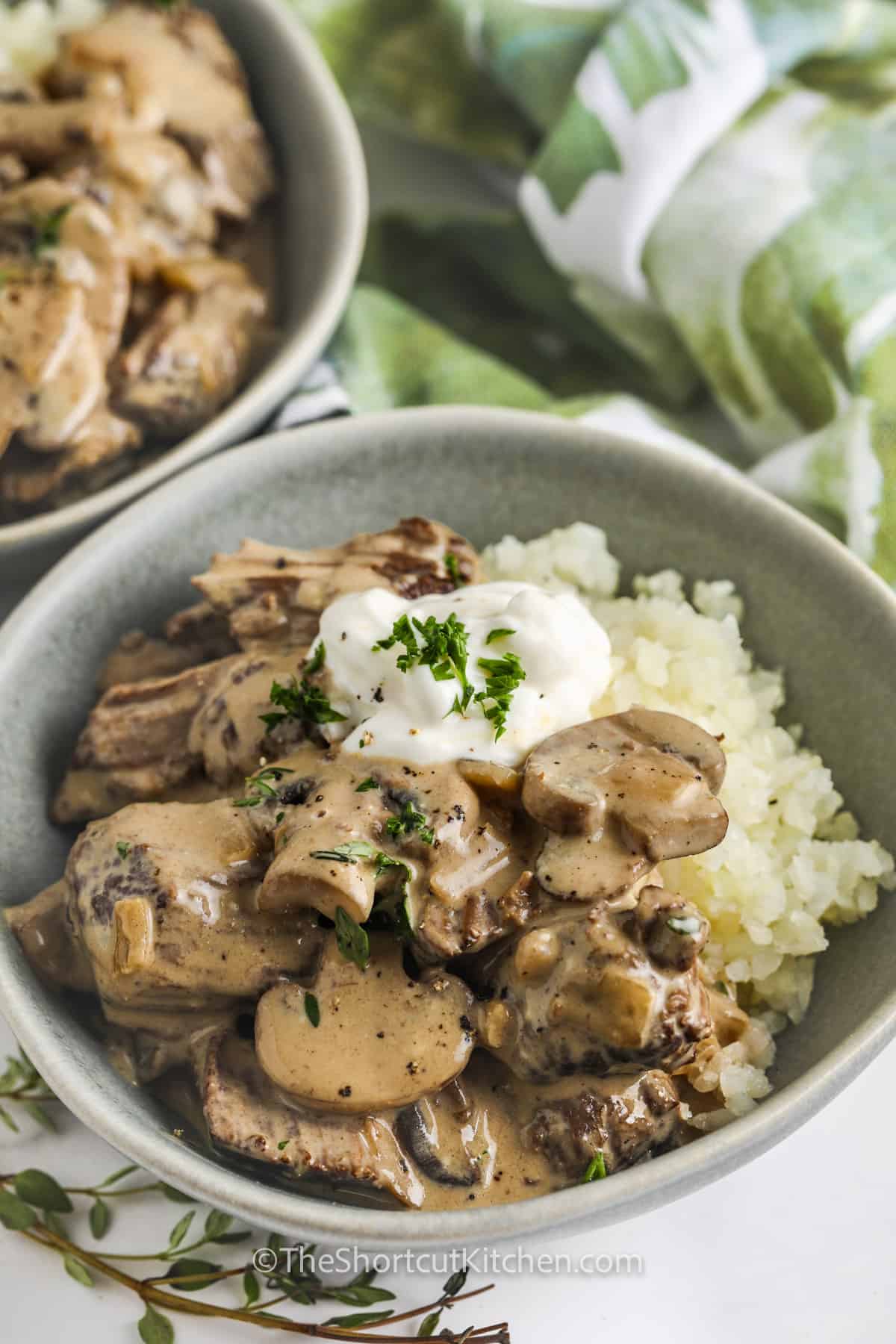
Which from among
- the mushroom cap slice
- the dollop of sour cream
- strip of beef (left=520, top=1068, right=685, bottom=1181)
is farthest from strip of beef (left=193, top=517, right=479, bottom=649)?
strip of beef (left=520, top=1068, right=685, bottom=1181)

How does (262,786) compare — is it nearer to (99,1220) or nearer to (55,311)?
(99,1220)

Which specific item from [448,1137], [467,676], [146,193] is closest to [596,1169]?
[448,1137]

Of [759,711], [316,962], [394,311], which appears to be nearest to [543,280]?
[394,311]

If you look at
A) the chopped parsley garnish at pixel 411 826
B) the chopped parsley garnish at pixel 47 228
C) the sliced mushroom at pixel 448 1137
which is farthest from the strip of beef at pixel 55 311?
the sliced mushroom at pixel 448 1137

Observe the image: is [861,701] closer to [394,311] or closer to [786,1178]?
[786,1178]

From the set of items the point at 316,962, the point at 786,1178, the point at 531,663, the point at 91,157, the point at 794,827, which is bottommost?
the point at 786,1178
